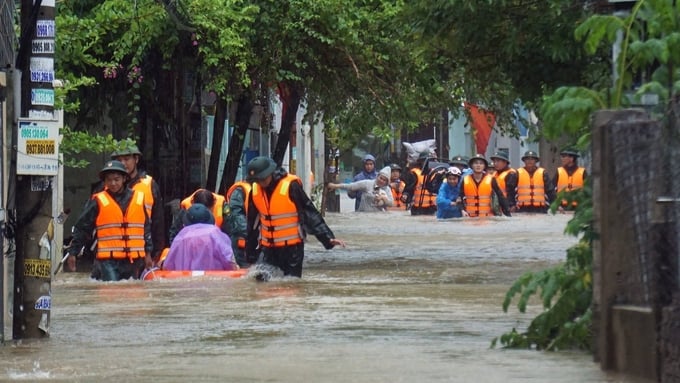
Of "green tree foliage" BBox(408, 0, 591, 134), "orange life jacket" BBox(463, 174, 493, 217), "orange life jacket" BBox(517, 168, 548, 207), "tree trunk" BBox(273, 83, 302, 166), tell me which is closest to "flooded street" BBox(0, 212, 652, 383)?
"green tree foliage" BBox(408, 0, 591, 134)

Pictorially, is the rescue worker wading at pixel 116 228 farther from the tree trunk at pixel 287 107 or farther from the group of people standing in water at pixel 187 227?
the tree trunk at pixel 287 107

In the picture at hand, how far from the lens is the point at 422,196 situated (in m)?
39.1

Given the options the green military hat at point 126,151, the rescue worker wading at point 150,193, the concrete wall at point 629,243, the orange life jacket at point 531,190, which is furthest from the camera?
the orange life jacket at point 531,190

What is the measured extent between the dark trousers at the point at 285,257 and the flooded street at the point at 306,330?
0.14 m

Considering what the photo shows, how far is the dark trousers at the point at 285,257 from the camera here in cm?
1717

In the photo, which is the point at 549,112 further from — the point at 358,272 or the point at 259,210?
the point at 358,272

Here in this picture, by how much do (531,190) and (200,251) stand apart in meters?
15.8

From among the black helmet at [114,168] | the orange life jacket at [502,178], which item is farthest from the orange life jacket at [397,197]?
the black helmet at [114,168]

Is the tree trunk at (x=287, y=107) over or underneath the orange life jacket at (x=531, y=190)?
over

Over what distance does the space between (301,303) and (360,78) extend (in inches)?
280

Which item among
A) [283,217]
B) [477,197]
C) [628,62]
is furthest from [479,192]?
[628,62]

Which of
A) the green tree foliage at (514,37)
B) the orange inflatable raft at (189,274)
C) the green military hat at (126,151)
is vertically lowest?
the orange inflatable raft at (189,274)

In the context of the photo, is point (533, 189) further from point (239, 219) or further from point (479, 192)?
point (239, 219)

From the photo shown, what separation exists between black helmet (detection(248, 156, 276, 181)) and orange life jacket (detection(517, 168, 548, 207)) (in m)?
16.0
